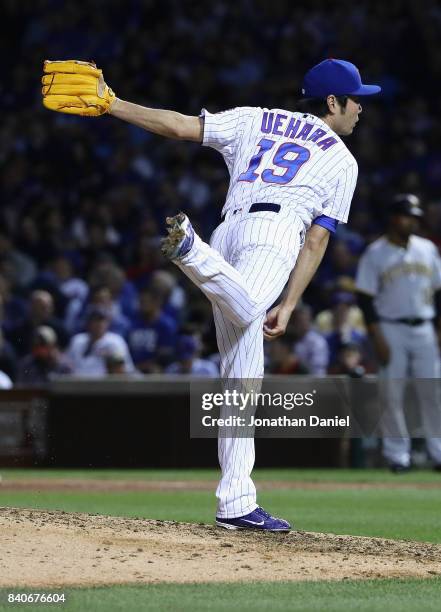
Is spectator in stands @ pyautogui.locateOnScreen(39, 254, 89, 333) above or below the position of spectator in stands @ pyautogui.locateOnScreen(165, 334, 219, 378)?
above

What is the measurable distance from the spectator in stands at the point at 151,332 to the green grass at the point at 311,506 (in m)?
3.94

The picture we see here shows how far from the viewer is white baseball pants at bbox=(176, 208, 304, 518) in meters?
5.43

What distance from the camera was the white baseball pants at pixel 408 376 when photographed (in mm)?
10453

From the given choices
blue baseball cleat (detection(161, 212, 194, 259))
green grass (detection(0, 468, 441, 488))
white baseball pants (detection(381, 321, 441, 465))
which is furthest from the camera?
white baseball pants (detection(381, 321, 441, 465))

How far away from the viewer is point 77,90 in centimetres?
540

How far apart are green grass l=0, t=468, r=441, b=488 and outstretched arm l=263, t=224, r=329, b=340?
4.42 meters

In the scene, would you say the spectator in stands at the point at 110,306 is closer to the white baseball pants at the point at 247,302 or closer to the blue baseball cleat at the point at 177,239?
the white baseball pants at the point at 247,302

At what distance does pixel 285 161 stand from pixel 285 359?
20.5ft

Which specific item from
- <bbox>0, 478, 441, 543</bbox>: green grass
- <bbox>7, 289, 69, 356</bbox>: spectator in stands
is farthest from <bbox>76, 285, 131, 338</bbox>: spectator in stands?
<bbox>0, 478, 441, 543</bbox>: green grass

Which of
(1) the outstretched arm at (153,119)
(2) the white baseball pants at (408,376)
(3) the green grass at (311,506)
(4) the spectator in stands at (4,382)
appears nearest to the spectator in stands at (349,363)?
(2) the white baseball pants at (408,376)

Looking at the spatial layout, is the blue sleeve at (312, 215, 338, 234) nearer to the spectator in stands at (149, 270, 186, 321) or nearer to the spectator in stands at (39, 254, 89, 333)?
the spectator in stands at (149, 270, 186, 321)

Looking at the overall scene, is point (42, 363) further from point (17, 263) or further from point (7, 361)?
point (17, 263)

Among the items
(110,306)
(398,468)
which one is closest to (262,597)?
(398,468)
